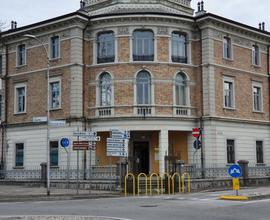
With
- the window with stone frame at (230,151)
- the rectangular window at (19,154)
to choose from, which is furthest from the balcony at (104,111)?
the window with stone frame at (230,151)

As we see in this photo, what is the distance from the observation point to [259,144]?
3797 centimetres

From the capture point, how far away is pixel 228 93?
3578 cm

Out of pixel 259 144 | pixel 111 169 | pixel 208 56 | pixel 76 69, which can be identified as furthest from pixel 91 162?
pixel 259 144

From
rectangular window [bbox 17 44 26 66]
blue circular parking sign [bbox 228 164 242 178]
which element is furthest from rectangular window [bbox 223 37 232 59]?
blue circular parking sign [bbox 228 164 242 178]

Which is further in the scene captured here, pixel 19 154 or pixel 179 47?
pixel 19 154

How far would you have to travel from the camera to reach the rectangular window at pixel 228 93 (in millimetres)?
35312

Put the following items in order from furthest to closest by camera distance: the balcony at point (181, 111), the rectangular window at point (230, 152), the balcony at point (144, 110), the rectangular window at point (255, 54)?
the rectangular window at point (255, 54) → the rectangular window at point (230, 152) → the balcony at point (181, 111) → the balcony at point (144, 110)

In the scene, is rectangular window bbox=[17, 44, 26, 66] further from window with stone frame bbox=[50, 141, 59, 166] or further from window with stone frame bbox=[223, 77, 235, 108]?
window with stone frame bbox=[223, 77, 235, 108]

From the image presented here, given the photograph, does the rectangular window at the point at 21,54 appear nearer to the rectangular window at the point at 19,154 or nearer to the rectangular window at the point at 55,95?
the rectangular window at the point at 55,95

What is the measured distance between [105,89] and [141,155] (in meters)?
5.39

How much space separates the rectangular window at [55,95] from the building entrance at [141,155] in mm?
6228

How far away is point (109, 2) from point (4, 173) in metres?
15.1

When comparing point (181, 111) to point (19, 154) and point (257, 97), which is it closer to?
point (257, 97)

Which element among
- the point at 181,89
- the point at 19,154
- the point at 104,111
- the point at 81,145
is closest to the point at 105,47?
the point at 104,111
